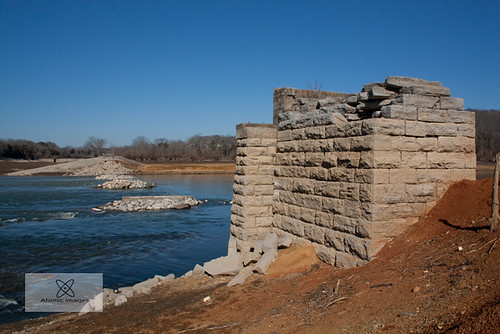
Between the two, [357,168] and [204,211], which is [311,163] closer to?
[357,168]

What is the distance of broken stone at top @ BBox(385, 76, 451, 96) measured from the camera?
23.6ft

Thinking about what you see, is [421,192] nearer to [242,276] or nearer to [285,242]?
[285,242]

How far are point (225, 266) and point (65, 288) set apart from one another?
5513mm

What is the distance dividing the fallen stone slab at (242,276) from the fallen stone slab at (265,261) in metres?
0.15

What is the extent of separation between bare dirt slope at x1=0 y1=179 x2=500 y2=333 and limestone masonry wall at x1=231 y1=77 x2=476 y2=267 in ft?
1.11

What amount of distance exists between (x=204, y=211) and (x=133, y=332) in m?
20.6

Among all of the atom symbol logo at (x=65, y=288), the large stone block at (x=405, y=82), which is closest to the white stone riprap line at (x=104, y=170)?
the atom symbol logo at (x=65, y=288)

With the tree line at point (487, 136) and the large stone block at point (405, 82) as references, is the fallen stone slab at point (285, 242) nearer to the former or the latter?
the large stone block at point (405, 82)

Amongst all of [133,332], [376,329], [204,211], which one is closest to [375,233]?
[376,329]

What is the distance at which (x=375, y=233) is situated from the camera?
6766 millimetres

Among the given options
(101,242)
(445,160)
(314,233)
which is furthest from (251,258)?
(101,242)

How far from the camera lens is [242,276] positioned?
8.08 meters

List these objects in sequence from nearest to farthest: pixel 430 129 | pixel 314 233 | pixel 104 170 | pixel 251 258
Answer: pixel 430 129 → pixel 314 233 → pixel 251 258 → pixel 104 170

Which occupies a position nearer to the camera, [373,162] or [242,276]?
[373,162]
